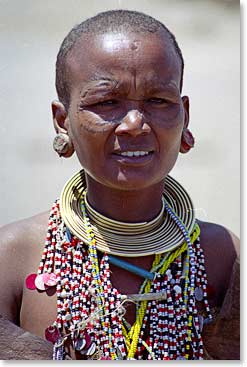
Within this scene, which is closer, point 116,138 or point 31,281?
point 116,138

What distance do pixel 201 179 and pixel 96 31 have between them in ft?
4.11

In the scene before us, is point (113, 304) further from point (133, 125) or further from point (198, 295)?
point (133, 125)

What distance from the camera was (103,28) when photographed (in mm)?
1900


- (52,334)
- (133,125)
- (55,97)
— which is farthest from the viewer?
(55,97)

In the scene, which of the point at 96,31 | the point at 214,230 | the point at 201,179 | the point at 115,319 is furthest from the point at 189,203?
Result: the point at 201,179

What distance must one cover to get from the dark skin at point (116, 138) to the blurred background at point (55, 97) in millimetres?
316

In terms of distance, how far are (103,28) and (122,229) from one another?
0.52 meters

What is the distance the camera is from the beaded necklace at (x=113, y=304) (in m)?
1.91

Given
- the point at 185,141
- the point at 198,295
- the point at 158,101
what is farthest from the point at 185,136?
the point at 198,295

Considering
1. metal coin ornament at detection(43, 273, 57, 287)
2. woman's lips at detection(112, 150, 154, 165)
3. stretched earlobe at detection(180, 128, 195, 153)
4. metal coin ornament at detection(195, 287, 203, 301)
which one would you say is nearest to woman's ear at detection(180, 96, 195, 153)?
stretched earlobe at detection(180, 128, 195, 153)

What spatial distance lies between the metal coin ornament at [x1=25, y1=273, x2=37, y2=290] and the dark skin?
0.01m

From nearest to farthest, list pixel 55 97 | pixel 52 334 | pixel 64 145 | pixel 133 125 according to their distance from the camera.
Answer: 1. pixel 133 125
2. pixel 52 334
3. pixel 64 145
4. pixel 55 97

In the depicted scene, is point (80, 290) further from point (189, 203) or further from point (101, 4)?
point (101, 4)

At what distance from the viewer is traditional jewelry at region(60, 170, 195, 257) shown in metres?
1.98
